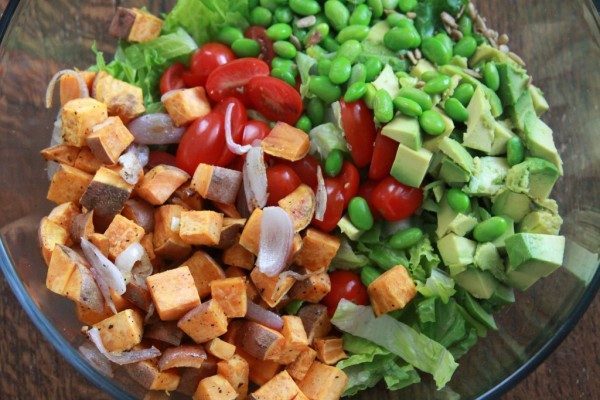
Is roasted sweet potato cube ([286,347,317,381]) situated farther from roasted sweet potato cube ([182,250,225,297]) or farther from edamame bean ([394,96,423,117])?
edamame bean ([394,96,423,117])

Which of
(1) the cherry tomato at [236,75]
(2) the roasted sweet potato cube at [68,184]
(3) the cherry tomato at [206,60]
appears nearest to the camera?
(2) the roasted sweet potato cube at [68,184]

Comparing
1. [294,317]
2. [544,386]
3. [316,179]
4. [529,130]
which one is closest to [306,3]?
[316,179]

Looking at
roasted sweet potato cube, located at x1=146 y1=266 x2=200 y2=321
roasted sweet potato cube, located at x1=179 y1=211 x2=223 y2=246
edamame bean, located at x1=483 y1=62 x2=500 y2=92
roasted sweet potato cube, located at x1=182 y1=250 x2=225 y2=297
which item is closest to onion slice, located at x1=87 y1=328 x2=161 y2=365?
roasted sweet potato cube, located at x1=146 y1=266 x2=200 y2=321

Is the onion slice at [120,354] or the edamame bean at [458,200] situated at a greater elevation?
the edamame bean at [458,200]

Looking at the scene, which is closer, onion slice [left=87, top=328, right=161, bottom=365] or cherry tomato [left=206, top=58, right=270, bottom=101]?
onion slice [left=87, top=328, right=161, bottom=365]

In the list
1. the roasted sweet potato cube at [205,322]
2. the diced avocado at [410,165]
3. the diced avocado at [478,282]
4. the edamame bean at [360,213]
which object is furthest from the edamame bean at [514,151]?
the roasted sweet potato cube at [205,322]

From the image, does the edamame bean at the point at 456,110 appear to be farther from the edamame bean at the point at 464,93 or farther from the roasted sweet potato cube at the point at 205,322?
the roasted sweet potato cube at the point at 205,322
